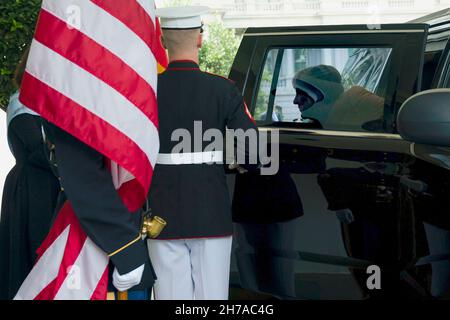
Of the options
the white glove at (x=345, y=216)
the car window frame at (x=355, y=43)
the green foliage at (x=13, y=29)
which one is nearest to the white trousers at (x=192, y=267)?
the white glove at (x=345, y=216)

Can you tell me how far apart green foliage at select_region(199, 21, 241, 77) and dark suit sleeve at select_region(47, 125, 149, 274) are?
33.0 ft

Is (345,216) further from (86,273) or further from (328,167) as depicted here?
(86,273)

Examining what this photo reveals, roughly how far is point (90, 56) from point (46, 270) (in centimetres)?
58

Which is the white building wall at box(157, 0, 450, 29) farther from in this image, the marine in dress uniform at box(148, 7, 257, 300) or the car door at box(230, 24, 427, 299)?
the marine in dress uniform at box(148, 7, 257, 300)

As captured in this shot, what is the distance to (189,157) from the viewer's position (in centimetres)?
296

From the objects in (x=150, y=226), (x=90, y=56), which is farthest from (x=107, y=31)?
(x=150, y=226)

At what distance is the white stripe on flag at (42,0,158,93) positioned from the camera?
1995mm

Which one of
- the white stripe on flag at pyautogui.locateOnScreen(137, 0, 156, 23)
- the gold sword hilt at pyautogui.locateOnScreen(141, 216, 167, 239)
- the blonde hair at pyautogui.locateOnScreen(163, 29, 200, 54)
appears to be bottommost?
the gold sword hilt at pyautogui.locateOnScreen(141, 216, 167, 239)

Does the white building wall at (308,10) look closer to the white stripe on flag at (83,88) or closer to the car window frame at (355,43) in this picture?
the car window frame at (355,43)

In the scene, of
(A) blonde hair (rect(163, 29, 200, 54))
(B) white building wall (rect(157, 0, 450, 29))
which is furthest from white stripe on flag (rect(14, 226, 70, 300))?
(B) white building wall (rect(157, 0, 450, 29))

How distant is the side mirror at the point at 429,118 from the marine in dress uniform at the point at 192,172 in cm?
92

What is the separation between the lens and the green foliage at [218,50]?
1237cm
